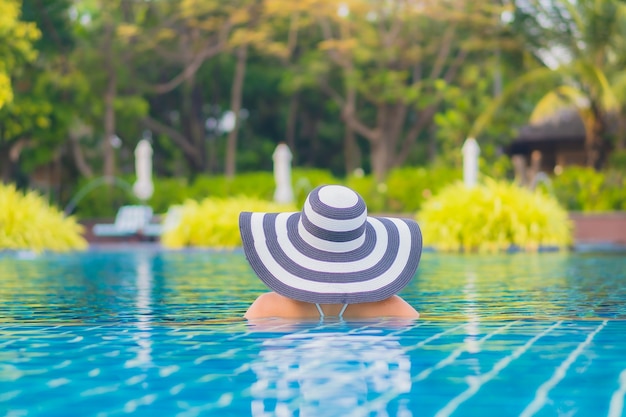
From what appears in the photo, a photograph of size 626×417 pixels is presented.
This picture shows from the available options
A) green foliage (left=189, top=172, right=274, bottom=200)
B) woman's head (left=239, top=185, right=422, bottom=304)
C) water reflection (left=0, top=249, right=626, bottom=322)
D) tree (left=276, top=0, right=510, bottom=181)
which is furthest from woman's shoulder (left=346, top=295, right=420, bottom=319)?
tree (left=276, top=0, right=510, bottom=181)

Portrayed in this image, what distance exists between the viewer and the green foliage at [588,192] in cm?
2692

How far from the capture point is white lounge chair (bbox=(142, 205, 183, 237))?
24109 millimetres

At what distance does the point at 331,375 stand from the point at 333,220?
2.11 m

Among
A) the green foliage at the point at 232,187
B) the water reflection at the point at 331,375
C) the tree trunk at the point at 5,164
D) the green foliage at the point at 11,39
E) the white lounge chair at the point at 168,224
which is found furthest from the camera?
the tree trunk at the point at 5,164

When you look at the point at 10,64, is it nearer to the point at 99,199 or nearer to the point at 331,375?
the point at 99,199

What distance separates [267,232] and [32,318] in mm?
2055

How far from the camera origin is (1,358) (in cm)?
611

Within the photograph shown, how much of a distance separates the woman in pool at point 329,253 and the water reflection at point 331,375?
396 mm

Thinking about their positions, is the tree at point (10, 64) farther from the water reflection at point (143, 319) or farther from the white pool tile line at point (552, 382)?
the white pool tile line at point (552, 382)

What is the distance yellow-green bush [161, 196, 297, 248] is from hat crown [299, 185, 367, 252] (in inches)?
591

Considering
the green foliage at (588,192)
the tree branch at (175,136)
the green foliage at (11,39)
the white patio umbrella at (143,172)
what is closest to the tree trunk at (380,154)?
the tree branch at (175,136)

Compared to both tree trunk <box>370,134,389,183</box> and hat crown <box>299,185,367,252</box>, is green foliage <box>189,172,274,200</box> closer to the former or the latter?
tree trunk <box>370,134,389,183</box>

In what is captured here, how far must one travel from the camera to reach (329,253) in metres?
7.47

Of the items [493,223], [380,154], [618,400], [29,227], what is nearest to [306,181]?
[380,154]
